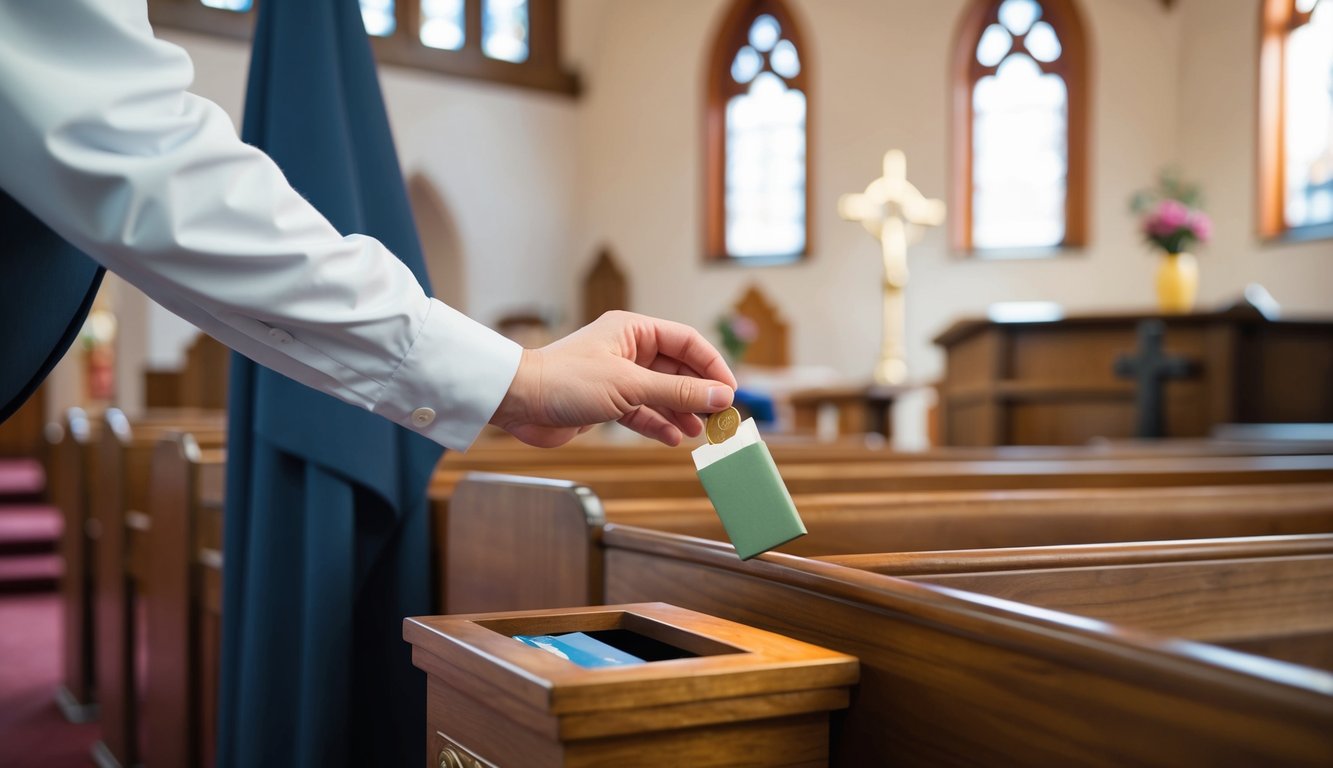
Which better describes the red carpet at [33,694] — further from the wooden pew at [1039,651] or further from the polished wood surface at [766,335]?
the polished wood surface at [766,335]

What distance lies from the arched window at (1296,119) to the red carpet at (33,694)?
8.30 m

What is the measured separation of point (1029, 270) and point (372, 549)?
9.03 m

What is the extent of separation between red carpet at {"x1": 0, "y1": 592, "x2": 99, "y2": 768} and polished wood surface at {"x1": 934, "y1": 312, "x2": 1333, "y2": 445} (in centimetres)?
399

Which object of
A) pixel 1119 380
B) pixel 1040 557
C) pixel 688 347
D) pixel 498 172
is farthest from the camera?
pixel 498 172

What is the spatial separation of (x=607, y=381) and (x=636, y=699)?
395 mm

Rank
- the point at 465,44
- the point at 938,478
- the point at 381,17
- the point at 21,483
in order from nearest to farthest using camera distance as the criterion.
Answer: the point at 938,478, the point at 21,483, the point at 381,17, the point at 465,44

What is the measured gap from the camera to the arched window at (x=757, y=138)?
11266mm

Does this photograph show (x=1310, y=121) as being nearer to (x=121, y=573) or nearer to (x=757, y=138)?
(x=757, y=138)

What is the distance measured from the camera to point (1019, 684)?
90 cm

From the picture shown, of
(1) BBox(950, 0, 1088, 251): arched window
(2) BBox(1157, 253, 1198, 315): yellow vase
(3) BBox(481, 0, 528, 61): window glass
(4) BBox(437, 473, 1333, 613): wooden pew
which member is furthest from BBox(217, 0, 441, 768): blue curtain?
(3) BBox(481, 0, 528, 61): window glass

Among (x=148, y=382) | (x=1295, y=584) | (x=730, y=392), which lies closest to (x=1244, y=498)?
(x=1295, y=584)

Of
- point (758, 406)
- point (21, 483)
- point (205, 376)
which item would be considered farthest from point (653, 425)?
point (21, 483)

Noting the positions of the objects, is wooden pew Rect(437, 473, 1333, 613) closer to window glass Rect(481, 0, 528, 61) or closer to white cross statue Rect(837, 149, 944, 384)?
white cross statue Rect(837, 149, 944, 384)

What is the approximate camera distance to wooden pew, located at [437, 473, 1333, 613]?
1.61m
